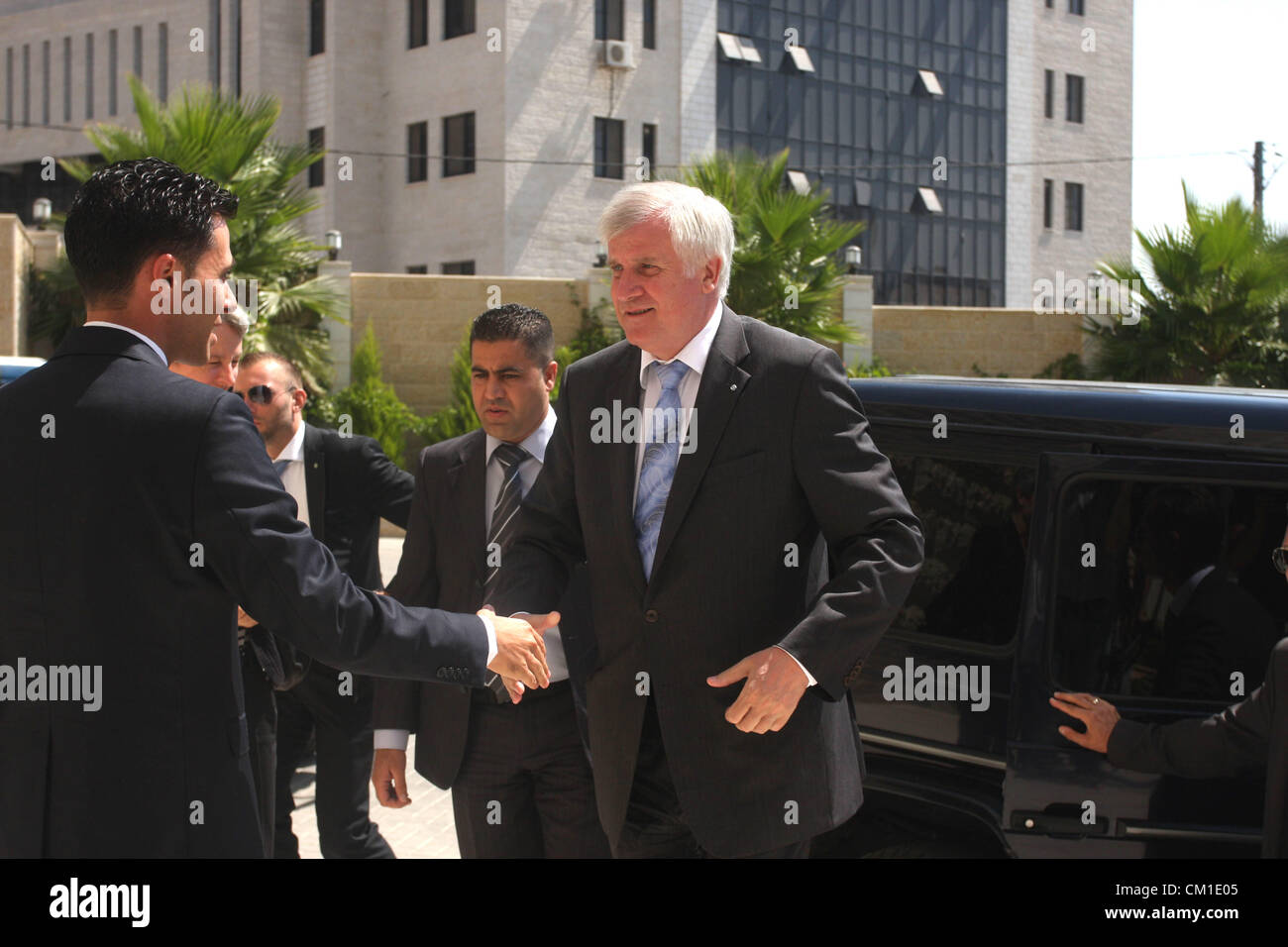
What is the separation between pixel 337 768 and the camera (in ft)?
18.3

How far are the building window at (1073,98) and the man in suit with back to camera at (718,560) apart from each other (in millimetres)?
52575

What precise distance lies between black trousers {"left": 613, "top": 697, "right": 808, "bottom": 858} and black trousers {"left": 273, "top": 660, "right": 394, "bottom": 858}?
2.48 m

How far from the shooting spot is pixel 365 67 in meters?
40.4

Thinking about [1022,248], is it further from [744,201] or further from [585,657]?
[585,657]

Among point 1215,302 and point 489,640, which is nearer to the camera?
point 489,640

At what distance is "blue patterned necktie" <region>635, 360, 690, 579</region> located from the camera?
327cm

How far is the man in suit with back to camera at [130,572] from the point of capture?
261cm

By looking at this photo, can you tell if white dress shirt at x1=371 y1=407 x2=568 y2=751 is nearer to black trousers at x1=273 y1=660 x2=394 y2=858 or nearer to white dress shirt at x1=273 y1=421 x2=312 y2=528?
black trousers at x1=273 y1=660 x2=394 y2=858

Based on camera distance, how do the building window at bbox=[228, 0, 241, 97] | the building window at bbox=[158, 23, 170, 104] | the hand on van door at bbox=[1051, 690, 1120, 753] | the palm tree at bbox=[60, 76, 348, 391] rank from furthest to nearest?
the building window at bbox=[158, 23, 170, 104] < the building window at bbox=[228, 0, 241, 97] < the palm tree at bbox=[60, 76, 348, 391] < the hand on van door at bbox=[1051, 690, 1120, 753]

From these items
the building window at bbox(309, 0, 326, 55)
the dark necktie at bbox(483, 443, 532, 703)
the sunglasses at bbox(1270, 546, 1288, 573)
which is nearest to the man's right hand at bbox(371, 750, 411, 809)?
the dark necktie at bbox(483, 443, 532, 703)

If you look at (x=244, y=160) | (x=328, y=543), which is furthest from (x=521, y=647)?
(x=244, y=160)

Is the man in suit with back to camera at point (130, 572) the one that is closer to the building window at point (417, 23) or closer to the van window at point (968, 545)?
the van window at point (968, 545)

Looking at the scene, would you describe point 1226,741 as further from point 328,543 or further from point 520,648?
point 328,543

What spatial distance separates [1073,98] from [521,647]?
53.8m
